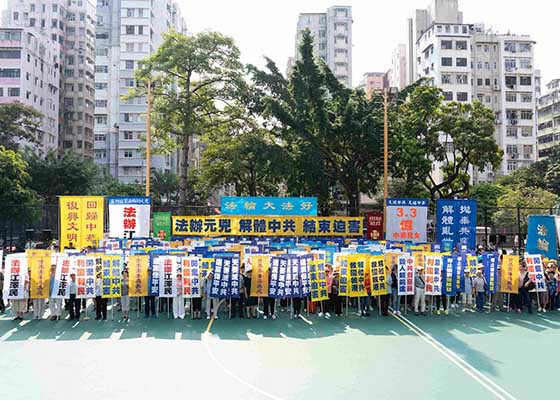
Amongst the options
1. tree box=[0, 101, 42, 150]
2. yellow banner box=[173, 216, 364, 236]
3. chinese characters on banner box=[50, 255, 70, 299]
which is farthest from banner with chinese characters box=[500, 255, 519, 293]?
tree box=[0, 101, 42, 150]

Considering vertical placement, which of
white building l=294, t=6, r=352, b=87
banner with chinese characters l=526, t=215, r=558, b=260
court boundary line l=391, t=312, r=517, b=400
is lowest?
court boundary line l=391, t=312, r=517, b=400

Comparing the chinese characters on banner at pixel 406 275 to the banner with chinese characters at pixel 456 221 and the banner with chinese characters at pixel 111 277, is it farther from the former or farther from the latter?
the banner with chinese characters at pixel 111 277

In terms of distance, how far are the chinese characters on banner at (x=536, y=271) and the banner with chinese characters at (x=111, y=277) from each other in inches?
487

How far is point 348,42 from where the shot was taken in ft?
259

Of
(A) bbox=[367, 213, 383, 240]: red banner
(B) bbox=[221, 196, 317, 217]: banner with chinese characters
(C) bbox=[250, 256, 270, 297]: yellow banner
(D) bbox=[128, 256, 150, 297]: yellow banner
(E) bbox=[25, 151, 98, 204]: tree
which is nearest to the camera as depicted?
(D) bbox=[128, 256, 150, 297]: yellow banner

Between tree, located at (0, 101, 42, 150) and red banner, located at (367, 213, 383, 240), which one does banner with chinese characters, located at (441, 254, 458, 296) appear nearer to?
red banner, located at (367, 213, 383, 240)

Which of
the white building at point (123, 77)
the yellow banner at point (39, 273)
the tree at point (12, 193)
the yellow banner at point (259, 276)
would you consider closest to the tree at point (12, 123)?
the white building at point (123, 77)

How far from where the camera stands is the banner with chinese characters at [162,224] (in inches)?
979

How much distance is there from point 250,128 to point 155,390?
2572 centimetres

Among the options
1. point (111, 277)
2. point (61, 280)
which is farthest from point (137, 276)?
point (61, 280)

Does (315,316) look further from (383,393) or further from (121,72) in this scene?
(121,72)

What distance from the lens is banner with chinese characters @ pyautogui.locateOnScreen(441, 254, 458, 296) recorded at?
622 inches

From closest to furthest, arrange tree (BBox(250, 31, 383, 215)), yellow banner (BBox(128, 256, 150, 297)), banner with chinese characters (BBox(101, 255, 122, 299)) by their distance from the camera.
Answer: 1. banner with chinese characters (BBox(101, 255, 122, 299))
2. yellow banner (BBox(128, 256, 150, 297))
3. tree (BBox(250, 31, 383, 215))

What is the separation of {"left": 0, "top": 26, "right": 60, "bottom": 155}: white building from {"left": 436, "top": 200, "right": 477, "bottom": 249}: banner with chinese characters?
44.6 meters
